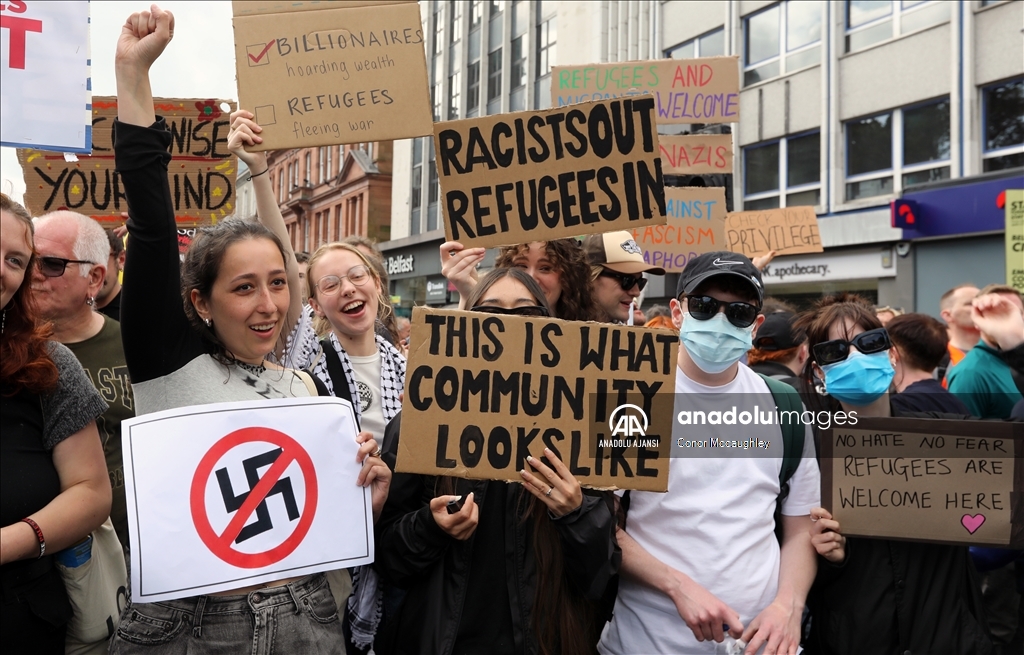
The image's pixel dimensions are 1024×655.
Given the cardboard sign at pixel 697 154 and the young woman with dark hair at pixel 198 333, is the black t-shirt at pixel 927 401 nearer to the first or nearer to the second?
the young woman with dark hair at pixel 198 333

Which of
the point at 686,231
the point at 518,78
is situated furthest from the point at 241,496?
the point at 518,78

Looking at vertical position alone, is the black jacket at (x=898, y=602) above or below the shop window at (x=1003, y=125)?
below

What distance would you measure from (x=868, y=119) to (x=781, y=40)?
8.88 ft

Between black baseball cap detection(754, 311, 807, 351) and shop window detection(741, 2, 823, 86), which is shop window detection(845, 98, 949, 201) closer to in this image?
shop window detection(741, 2, 823, 86)

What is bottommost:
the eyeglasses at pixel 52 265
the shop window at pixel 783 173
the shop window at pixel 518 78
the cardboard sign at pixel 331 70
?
the eyeglasses at pixel 52 265

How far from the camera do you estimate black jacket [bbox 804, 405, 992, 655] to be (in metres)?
2.70

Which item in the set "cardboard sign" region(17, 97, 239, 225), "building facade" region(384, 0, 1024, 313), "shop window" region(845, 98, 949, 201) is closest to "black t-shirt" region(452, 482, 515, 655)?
"cardboard sign" region(17, 97, 239, 225)

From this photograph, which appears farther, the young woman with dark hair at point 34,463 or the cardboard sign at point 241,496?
the cardboard sign at point 241,496

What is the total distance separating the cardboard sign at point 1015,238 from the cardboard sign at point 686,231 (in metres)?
2.07

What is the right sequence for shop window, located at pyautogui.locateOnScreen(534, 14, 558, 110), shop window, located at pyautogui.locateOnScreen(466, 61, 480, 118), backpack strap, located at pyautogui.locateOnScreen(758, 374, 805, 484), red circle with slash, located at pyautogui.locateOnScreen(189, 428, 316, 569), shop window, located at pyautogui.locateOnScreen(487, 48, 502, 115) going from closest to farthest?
red circle with slash, located at pyautogui.locateOnScreen(189, 428, 316, 569) → backpack strap, located at pyautogui.locateOnScreen(758, 374, 805, 484) → shop window, located at pyautogui.locateOnScreen(534, 14, 558, 110) → shop window, located at pyautogui.locateOnScreen(487, 48, 502, 115) → shop window, located at pyautogui.locateOnScreen(466, 61, 480, 118)

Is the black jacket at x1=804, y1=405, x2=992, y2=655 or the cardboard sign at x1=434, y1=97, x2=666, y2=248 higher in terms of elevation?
the cardboard sign at x1=434, y1=97, x2=666, y2=248

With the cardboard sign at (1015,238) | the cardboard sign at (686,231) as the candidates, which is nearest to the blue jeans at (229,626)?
the cardboard sign at (686,231)

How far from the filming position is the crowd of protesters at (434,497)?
206 cm

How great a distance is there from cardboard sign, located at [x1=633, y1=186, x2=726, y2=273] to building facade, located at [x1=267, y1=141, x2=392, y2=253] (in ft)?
88.7
